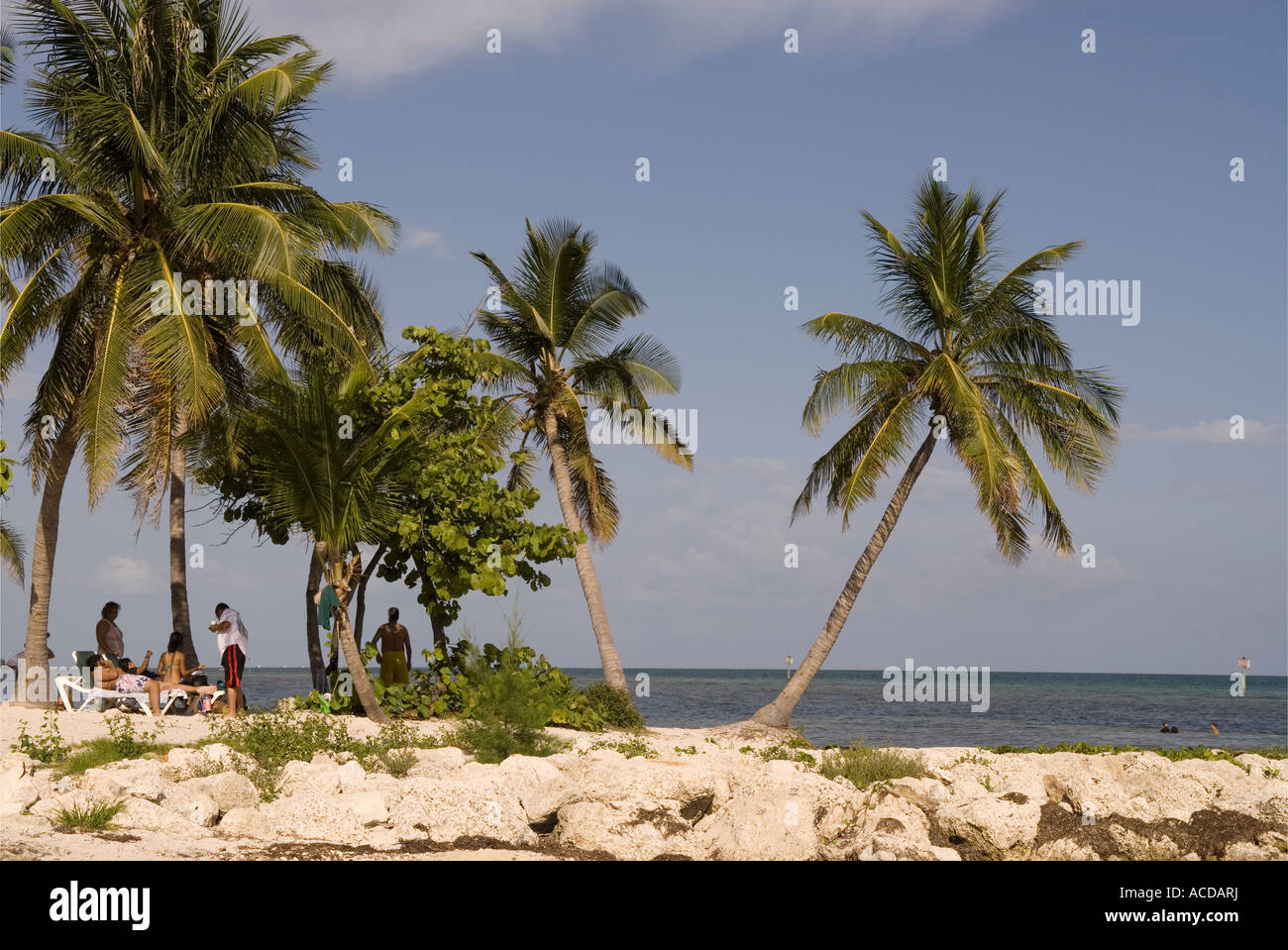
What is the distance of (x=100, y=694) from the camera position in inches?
627

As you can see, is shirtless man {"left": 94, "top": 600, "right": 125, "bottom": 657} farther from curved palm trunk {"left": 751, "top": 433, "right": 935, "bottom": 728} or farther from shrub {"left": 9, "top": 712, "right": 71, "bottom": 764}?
curved palm trunk {"left": 751, "top": 433, "right": 935, "bottom": 728}

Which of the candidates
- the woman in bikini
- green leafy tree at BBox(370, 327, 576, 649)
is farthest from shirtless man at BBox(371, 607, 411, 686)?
the woman in bikini

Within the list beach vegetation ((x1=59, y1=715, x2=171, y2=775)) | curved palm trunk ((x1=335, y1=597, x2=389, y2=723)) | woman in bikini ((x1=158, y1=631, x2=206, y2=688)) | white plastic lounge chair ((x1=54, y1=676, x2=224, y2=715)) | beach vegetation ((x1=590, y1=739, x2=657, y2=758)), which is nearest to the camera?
beach vegetation ((x1=59, y1=715, x2=171, y2=775))

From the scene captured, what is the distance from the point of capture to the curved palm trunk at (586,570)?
21203 millimetres

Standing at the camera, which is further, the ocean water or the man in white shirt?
the ocean water

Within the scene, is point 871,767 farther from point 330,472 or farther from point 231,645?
point 231,645

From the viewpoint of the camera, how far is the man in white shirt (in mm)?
15797

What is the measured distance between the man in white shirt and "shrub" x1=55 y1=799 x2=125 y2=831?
645 cm

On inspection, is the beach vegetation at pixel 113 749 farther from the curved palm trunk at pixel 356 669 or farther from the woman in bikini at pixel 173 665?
the woman in bikini at pixel 173 665

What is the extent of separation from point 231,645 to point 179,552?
3304 millimetres

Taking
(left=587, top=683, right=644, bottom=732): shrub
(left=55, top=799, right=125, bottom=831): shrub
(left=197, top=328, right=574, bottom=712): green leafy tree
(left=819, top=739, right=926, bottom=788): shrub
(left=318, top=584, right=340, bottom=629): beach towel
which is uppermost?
(left=197, top=328, right=574, bottom=712): green leafy tree

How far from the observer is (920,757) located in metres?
12.8

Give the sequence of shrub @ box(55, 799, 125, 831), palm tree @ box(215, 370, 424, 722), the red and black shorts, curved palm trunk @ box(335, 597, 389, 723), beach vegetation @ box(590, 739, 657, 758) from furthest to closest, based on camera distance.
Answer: the red and black shorts, curved palm trunk @ box(335, 597, 389, 723), palm tree @ box(215, 370, 424, 722), beach vegetation @ box(590, 739, 657, 758), shrub @ box(55, 799, 125, 831)
